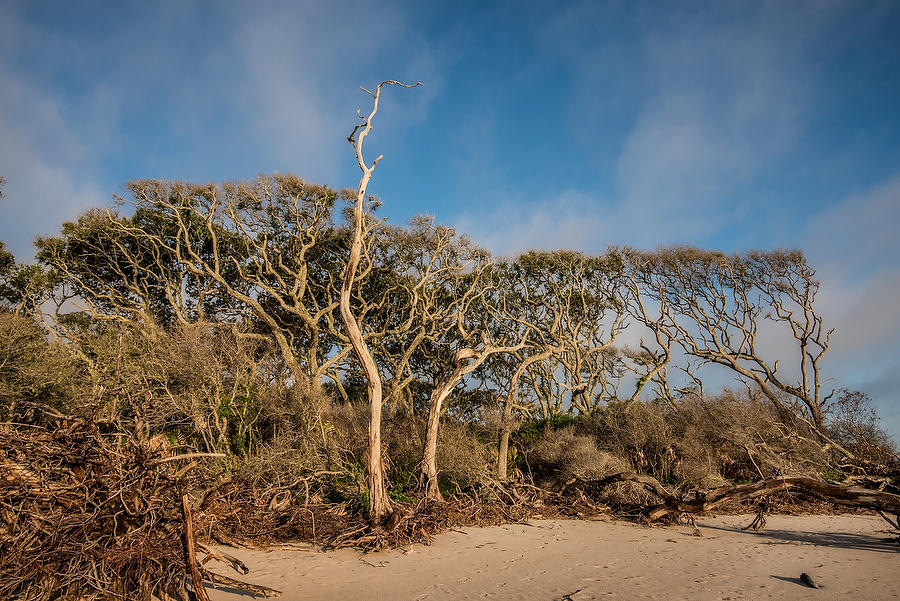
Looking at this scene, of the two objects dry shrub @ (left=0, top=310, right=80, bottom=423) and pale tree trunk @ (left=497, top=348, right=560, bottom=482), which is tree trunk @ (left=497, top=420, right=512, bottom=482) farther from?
dry shrub @ (left=0, top=310, right=80, bottom=423)

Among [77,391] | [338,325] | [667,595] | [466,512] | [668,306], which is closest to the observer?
[667,595]

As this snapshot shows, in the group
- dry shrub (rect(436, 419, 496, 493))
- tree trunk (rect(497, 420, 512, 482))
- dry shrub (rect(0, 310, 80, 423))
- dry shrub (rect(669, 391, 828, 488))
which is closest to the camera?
dry shrub (rect(0, 310, 80, 423))

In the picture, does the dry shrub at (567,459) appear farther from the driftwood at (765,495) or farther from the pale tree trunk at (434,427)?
the pale tree trunk at (434,427)

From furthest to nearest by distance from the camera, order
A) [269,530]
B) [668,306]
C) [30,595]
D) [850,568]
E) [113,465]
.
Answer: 1. [668,306]
2. [269,530]
3. [850,568]
4. [113,465]
5. [30,595]

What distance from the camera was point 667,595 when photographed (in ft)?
20.0

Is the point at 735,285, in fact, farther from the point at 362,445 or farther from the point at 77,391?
the point at 77,391

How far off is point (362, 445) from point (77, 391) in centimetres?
744

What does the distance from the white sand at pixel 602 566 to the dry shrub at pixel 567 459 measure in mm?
3171

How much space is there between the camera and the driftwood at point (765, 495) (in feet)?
30.7

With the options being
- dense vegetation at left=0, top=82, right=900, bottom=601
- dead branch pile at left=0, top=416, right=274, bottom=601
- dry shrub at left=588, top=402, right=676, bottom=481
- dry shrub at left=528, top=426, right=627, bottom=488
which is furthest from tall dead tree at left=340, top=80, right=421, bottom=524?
dry shrub at left=588, top=402, right=676, bottom=481

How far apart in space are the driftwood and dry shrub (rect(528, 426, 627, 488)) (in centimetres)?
162

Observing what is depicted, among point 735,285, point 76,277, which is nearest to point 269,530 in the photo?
point 76,277

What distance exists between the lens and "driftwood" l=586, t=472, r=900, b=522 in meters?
9.36

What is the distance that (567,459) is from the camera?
1511 cm
